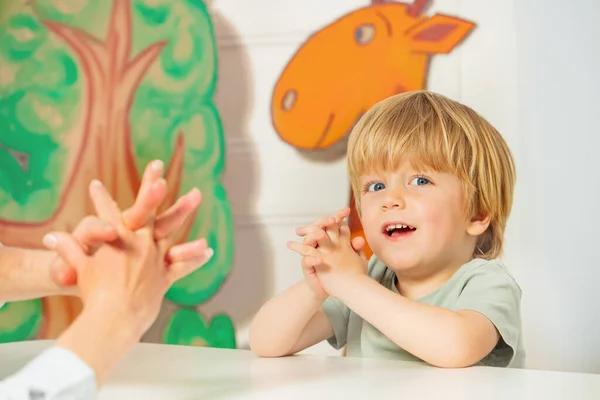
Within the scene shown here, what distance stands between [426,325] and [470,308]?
0.11m

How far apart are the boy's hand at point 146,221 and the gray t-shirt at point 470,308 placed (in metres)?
0.42

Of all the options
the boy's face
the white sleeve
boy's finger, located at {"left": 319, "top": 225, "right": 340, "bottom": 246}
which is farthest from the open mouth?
the white sleeve

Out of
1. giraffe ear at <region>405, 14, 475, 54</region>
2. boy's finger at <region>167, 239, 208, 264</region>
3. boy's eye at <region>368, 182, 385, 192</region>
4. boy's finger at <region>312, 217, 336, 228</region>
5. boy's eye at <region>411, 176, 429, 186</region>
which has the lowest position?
boy's finger at <region>312, 217, 336, 228</region>

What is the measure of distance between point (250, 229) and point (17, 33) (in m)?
0.75

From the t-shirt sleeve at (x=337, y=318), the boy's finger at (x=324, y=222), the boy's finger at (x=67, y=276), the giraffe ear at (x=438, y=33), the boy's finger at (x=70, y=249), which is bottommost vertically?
the t-shirt sleeve at (x=337, y=318)

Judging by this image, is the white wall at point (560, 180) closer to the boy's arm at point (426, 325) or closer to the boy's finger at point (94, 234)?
the boy's arm at point (426, 325)

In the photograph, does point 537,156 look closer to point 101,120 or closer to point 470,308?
point 470,308

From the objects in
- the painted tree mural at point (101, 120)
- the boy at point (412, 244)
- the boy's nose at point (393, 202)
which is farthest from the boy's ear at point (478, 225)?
the painted tree mural at point (101, 120)

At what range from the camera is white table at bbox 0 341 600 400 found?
65 centimetres

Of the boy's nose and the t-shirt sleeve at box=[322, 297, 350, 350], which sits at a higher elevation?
the boy's nose

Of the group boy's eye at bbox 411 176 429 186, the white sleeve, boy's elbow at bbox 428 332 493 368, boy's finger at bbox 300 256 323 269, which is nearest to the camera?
the white sleeve

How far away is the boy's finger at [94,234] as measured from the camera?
584 millimetres

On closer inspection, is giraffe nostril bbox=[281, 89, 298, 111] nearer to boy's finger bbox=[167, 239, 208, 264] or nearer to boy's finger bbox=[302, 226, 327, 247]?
boy's finger bbox=[302, 226, 327, 247]

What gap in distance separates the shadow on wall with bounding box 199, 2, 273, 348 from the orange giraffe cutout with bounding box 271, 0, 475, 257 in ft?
0.28
